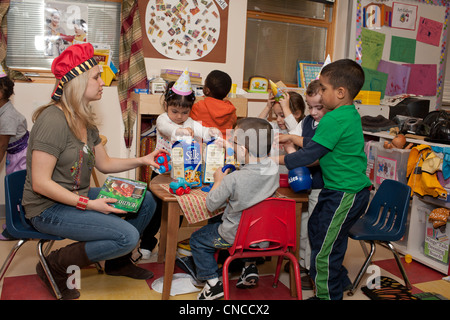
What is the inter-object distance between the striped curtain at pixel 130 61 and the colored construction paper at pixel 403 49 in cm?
273

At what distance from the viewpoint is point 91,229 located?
6.77ft

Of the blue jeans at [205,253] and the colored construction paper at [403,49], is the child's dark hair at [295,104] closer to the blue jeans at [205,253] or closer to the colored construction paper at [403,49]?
the blue jeans at [205,253]

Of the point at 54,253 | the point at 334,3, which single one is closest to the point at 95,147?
the point at 54,253

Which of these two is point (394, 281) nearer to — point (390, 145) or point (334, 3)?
point (390, 145)

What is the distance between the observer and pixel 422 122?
3.23m

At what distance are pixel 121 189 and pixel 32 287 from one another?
2.59 feet

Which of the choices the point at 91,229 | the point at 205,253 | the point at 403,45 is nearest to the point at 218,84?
the point at 205,253

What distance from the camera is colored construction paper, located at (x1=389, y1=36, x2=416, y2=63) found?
454 centimetres

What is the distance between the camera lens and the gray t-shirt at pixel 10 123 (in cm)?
290

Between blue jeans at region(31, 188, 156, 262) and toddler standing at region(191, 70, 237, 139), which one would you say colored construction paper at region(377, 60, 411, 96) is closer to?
toddler standing at region(191, 70, 237, 139)

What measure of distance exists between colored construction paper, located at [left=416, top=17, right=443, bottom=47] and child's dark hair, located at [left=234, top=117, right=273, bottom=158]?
348 centimetres

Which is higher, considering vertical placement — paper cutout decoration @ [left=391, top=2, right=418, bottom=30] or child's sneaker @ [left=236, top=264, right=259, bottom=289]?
paper cutout decoration @ [left=391, top=2, right=418, bottom=30]

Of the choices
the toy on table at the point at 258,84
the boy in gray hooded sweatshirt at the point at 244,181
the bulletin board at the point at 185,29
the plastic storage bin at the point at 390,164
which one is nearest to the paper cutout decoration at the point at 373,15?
the toy on table at the point at 258,84

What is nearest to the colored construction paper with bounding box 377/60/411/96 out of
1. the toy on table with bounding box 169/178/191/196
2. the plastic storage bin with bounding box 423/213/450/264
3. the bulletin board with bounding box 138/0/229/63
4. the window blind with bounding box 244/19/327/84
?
the window blind with bounding box 244/19/327/84
